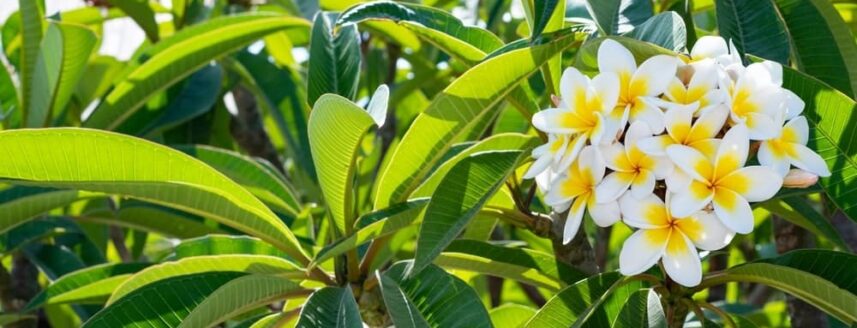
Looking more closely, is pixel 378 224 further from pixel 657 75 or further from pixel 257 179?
pixel 257 179

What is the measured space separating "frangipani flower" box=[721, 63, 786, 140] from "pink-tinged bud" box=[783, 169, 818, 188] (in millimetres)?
53

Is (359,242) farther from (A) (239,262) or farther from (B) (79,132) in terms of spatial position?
(B) (79,132)

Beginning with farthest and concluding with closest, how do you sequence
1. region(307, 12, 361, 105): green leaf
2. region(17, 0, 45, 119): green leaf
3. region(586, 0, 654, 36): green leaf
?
region(17, 0, 45, 119): green leaf, region(307, 12, 361, 105): green leaf, region(586, 0, 654, 36): green leaf

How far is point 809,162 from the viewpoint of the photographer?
3.23 ft

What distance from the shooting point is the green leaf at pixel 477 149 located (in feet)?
3.83

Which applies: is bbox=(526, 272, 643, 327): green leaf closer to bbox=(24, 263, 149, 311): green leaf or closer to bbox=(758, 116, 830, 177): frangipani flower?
bbox=(758, 116, 830, 177): frangipani flower

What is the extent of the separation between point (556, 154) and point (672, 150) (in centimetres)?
10

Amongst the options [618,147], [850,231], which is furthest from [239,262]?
[850,231]

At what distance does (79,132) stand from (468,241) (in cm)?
42

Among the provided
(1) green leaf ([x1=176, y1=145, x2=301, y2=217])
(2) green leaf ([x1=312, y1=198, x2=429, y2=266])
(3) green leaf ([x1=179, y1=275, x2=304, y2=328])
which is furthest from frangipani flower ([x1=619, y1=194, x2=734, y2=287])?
(1) green leaf ([x1=176, y1=145, x2=301, y2=217])

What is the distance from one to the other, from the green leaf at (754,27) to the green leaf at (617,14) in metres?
0.08

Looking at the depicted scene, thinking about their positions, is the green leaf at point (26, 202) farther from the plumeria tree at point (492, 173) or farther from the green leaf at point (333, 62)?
the green leaf at point (333, 62)

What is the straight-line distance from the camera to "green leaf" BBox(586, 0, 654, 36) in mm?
1140

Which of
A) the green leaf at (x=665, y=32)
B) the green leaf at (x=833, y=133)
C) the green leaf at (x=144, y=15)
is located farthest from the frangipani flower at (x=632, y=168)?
the green leaf at (x=144, y=15)
